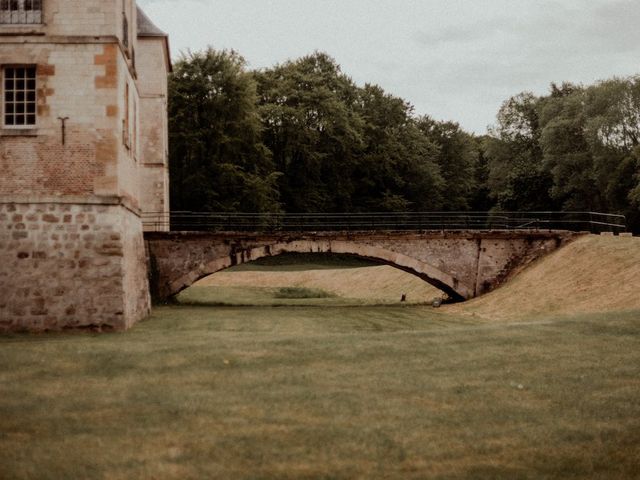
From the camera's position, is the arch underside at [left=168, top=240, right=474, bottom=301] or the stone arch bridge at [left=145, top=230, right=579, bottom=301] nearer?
the stone arch bridge at [left=145, top=230, right=579, bottom=301]

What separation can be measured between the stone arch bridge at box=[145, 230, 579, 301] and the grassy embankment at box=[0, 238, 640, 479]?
14647 mm

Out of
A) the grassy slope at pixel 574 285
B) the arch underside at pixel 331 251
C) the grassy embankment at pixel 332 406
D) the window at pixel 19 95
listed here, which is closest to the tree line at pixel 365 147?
the arch underside at pixel 331 251

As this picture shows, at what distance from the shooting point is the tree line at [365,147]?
41781 mm

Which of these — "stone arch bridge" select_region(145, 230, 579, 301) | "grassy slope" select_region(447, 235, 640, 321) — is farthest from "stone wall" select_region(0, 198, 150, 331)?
"grassy slope" select_region(447, 235, 640, 321)

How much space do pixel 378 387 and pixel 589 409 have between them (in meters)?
2.56

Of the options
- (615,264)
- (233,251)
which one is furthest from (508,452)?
(233,251)

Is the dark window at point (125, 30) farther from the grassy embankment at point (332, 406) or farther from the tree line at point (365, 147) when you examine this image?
the tree line at point (365, 147)

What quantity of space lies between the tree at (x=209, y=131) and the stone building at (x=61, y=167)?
74.8 feet

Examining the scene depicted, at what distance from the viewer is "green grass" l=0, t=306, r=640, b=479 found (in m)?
6.96

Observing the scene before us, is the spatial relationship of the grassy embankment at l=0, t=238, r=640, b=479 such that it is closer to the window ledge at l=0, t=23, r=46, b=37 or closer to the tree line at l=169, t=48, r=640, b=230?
the window ledge at l=0, t=23, r=46, b=37

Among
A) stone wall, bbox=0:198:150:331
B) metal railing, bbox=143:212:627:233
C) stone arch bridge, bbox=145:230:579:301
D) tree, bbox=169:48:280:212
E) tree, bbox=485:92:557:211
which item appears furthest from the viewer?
tree, bbox=485:92:557:211

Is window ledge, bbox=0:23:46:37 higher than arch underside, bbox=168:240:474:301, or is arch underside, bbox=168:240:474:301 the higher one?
window ledge, bbox=0:23:46:37

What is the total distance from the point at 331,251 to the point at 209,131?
49.9 feet

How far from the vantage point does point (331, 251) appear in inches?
1162
